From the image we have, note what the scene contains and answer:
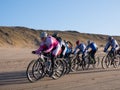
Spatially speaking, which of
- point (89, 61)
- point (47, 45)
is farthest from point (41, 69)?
point (89, 61)

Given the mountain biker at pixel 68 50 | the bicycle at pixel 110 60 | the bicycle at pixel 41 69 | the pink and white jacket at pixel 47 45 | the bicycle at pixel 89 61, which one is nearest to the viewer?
the bicycle at pixel 41 69

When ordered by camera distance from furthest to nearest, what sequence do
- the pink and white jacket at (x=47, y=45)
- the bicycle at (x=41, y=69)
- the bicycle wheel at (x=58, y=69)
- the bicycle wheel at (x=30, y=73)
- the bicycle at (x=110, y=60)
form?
A: the bicycle at (x=110, y=60)
the bicycle wheel at (x=58, y=69)
the pink and white jacket at (x=47, y=45)
the bicycle at (x=41, y=69)
the bicycle wheel at (x=30, y=73)

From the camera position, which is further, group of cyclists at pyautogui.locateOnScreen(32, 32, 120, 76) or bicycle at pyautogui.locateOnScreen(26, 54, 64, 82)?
group of cyclists at pyautogui.locateOnScreen(32, 32, 120, 76)

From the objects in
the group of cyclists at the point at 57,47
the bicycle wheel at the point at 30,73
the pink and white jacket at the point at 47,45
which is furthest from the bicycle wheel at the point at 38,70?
the pink and white jacket at the point at 47,45

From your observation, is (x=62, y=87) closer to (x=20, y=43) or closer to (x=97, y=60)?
(x=97, y=60)

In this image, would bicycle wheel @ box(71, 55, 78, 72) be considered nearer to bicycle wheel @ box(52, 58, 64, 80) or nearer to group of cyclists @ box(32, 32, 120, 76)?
group of cyclists @ box(32, 32, 120, 76)

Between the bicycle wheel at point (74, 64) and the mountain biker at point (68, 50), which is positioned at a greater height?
the mountain biker at point (68, 50)

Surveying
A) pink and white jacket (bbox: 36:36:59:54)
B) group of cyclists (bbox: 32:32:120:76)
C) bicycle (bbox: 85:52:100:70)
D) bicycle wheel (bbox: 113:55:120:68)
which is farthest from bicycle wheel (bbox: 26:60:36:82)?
bicycle wheel (bbox: 113:55:120:68)

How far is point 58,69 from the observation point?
57.3 feet

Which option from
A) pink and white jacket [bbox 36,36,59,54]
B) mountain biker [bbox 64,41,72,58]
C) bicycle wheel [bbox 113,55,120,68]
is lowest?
bicycle wheel [bbox 113,55,120,68]

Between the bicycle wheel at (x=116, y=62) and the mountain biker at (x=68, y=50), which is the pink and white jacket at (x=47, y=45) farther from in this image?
the bicycle wheel at (x=116, y=62)

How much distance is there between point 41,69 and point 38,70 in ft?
0.49

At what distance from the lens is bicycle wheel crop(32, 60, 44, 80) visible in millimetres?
15848

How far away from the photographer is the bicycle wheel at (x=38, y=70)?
15.8m
